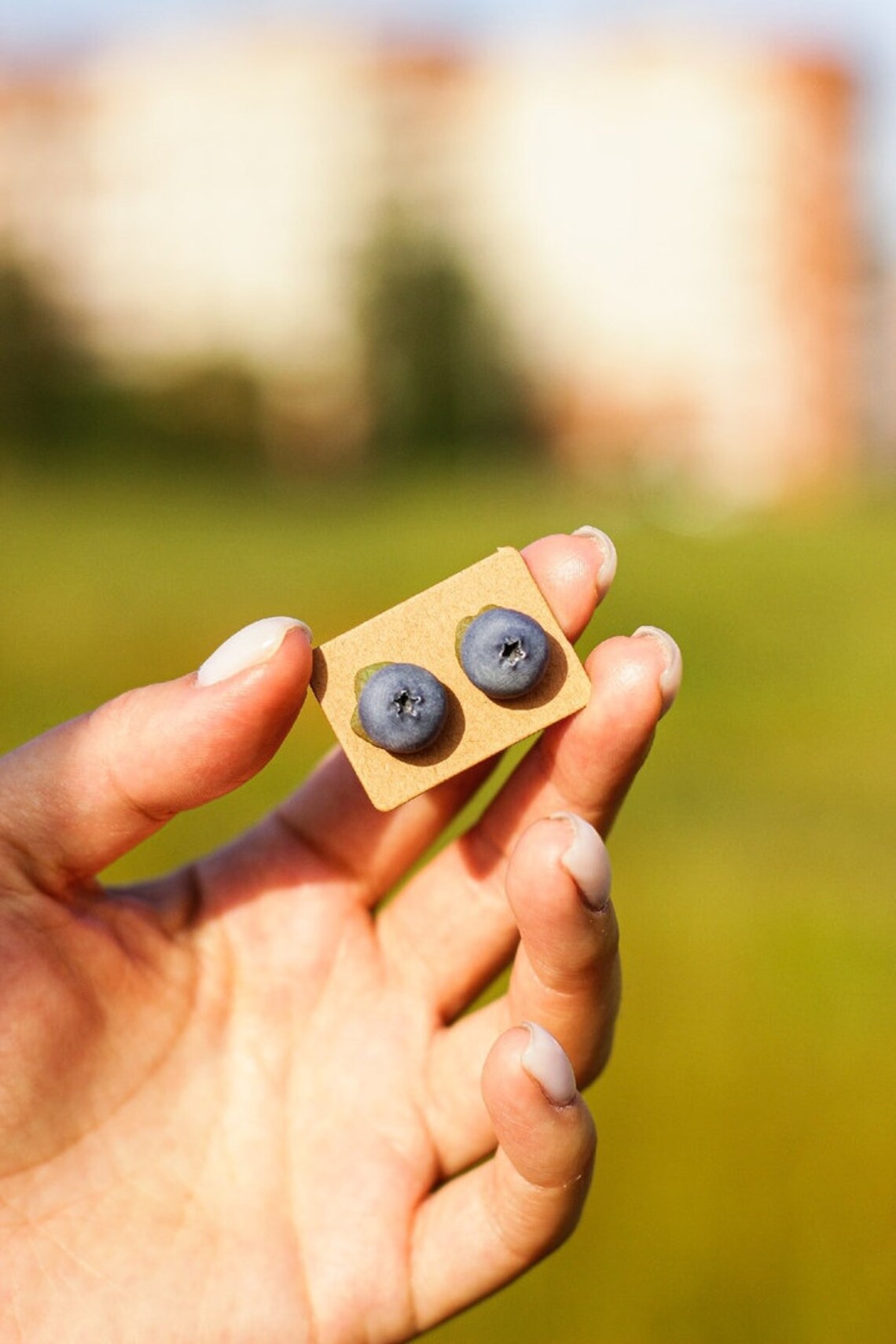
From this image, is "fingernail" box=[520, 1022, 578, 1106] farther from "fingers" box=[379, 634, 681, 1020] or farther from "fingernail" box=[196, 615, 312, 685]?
"fingernail" box=[196, 615, 312, 685]

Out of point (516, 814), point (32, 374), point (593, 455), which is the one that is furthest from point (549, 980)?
point (593, 455)

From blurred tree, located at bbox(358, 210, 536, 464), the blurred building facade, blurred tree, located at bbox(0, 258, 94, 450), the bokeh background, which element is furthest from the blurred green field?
the blurred building facade

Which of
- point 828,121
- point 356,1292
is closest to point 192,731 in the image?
point 356,1292

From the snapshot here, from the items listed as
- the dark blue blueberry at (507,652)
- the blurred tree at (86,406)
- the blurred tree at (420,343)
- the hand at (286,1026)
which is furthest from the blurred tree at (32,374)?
the dark blue blueberry at (507,652)

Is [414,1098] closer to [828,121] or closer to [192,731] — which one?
[192,731]

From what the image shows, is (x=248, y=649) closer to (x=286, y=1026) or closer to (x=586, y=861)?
(x=586, y=861)

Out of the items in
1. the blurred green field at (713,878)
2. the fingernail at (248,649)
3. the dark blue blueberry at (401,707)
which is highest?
the fingernail at (248,649)

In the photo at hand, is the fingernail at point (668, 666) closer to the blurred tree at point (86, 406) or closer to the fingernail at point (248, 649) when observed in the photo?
the fingernail at point (248, 649)
